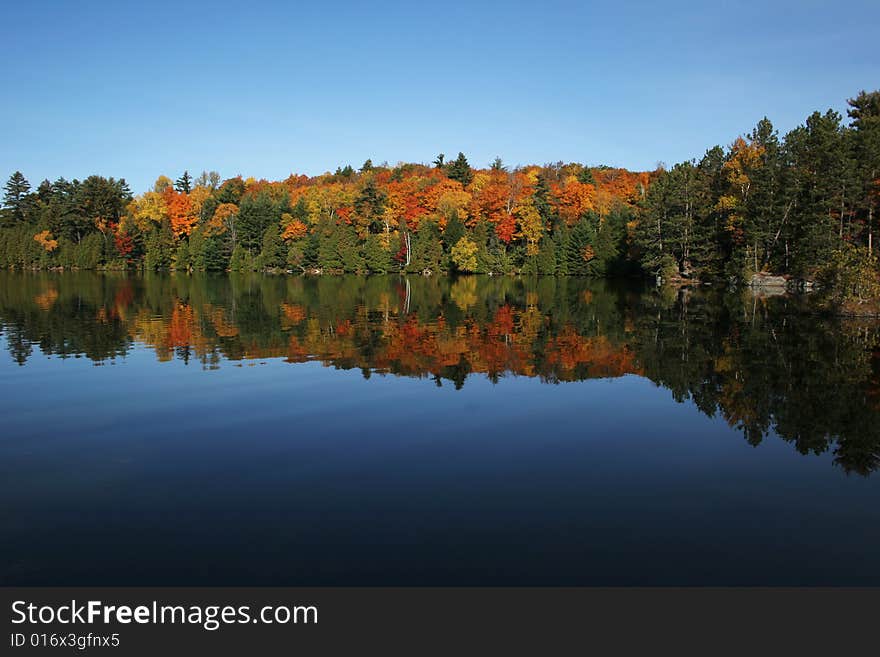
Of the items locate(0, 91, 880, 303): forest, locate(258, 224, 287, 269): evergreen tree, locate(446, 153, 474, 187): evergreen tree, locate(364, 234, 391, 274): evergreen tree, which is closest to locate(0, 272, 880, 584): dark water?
locate(0, 91, 880, 303): forest

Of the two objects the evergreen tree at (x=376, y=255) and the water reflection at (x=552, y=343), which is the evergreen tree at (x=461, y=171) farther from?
the water reflection at (x=552, y=343)

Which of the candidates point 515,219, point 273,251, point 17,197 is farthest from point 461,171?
point 17,197

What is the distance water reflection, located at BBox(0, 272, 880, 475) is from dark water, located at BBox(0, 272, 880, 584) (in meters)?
0.14

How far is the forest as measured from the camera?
45938 millimetres

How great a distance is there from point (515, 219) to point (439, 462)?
229ft

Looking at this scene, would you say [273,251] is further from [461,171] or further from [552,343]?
[552,343]

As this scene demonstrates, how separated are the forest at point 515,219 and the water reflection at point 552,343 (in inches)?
409

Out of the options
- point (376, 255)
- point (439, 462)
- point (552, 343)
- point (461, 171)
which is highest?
point (461, 171)

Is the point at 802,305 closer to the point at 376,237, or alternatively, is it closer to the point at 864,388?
the point at 864,388

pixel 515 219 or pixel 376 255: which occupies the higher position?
pixel 515 219

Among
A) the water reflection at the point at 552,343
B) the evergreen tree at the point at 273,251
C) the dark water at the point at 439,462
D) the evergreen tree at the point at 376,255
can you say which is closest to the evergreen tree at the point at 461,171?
the evergreen tree at the point at 376,255

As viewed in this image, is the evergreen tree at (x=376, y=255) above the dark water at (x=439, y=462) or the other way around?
above

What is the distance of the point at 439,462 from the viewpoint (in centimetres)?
984

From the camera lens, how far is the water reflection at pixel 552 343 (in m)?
13.7
